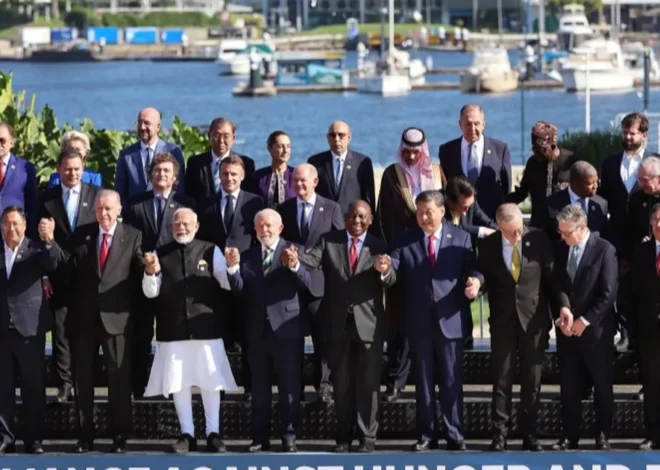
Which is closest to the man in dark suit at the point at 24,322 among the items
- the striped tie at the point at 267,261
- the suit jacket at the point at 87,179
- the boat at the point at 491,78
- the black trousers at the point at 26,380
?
the black trousers at the point at 26,380

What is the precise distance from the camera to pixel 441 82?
370 feet

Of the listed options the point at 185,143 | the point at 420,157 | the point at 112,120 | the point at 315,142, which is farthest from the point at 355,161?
the point at 112,120

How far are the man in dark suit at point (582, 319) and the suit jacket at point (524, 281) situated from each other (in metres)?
0.11

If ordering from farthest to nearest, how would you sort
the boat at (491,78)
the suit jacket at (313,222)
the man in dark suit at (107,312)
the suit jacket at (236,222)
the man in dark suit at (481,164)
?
the boat at (491,78) → the man in dark suit at (481,164) → the suit jacket at (236,222) → the suit jacket at (313,222) → the man in dark suit at (107,312)

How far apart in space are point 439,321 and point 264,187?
71.4 inches

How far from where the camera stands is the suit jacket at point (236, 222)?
12.0 meters

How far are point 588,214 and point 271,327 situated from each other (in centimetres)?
244

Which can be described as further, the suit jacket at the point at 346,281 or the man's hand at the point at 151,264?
the suit jacket at the point at 346,281

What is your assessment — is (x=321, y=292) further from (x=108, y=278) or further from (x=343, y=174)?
(x=108, y=278)

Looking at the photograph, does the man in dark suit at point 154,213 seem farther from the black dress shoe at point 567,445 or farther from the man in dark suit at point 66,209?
the black dress shoe at point 567,445

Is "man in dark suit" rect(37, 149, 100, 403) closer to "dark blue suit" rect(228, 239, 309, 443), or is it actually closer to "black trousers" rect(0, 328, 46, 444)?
"black trousers" rect(0, 328, 46, 444)

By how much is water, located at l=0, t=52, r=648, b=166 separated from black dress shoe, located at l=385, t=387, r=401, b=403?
135 feet

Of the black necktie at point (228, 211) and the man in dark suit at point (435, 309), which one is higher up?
the black necktie at point (228, 211)

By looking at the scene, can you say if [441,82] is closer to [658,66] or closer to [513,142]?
[658,66]
